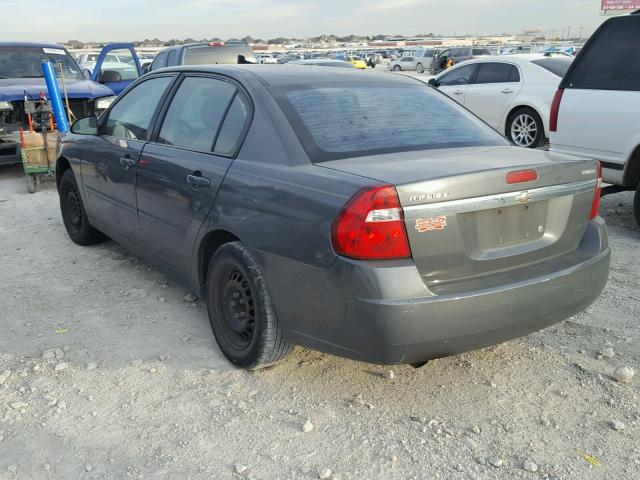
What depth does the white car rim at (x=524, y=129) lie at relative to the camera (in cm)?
1062

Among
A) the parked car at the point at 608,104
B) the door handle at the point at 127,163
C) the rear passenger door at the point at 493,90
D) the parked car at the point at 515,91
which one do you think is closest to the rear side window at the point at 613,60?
the parked car at the point at 608,104

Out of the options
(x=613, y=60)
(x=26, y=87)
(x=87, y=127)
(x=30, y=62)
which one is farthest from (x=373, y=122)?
(x=30, y=62)

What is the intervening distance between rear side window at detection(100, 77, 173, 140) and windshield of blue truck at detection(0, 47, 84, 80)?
5.54 meters

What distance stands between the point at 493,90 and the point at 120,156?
325 inches

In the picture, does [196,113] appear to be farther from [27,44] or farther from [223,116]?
[27,44]

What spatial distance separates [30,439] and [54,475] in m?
0.32

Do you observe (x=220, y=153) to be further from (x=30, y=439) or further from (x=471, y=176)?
(x=30, y=439)

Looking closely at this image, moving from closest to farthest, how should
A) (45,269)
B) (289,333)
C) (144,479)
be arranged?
(144,479), (289,333), (45,269)

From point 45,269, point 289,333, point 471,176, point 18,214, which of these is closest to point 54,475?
point 289,333

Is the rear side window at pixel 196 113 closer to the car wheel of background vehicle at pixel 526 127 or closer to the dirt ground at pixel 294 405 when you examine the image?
the dirt ground at pixel 294 405

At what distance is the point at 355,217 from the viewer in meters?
2.66

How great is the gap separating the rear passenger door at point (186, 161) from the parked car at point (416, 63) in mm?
47134

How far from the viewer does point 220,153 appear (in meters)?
3.57

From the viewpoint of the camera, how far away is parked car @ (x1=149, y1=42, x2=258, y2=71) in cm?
1334
